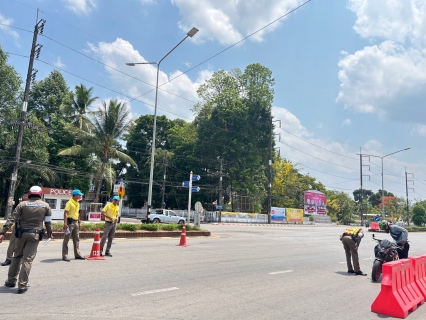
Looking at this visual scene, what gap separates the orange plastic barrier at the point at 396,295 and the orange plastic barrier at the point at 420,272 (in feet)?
1.52

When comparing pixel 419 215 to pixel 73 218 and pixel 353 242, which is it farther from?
pixel 73 218

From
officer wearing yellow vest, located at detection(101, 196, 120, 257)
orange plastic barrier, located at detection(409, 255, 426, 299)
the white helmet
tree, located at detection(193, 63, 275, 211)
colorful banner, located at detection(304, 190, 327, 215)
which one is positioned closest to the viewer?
the white helmet

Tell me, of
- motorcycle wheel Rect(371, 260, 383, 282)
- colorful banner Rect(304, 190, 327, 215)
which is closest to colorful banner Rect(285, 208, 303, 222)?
colorful banner Rect(304, 190, 327, 215)

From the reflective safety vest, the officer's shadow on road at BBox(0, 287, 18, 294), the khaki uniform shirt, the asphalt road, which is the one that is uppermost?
the khaki uniform shirt

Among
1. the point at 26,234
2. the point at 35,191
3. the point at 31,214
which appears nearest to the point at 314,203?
the point at 35,191

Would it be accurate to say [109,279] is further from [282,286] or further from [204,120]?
[204,120]

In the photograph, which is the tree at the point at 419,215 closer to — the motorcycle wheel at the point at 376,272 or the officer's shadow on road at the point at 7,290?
the motorcycle wheel at the point at 376,272

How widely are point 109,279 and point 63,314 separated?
90.8 inches

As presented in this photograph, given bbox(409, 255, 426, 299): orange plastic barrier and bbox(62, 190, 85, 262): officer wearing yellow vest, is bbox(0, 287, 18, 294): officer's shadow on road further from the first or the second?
bbox(409, 255, 426, 299): orange plastic barrier

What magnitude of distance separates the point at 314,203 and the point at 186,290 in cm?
Answer: 5732

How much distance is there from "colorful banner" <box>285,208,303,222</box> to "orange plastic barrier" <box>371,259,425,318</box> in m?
48.4

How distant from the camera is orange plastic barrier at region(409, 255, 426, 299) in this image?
22.6 feet

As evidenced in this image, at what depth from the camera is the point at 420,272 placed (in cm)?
720

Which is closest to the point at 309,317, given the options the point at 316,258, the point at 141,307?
the point at 141,307
